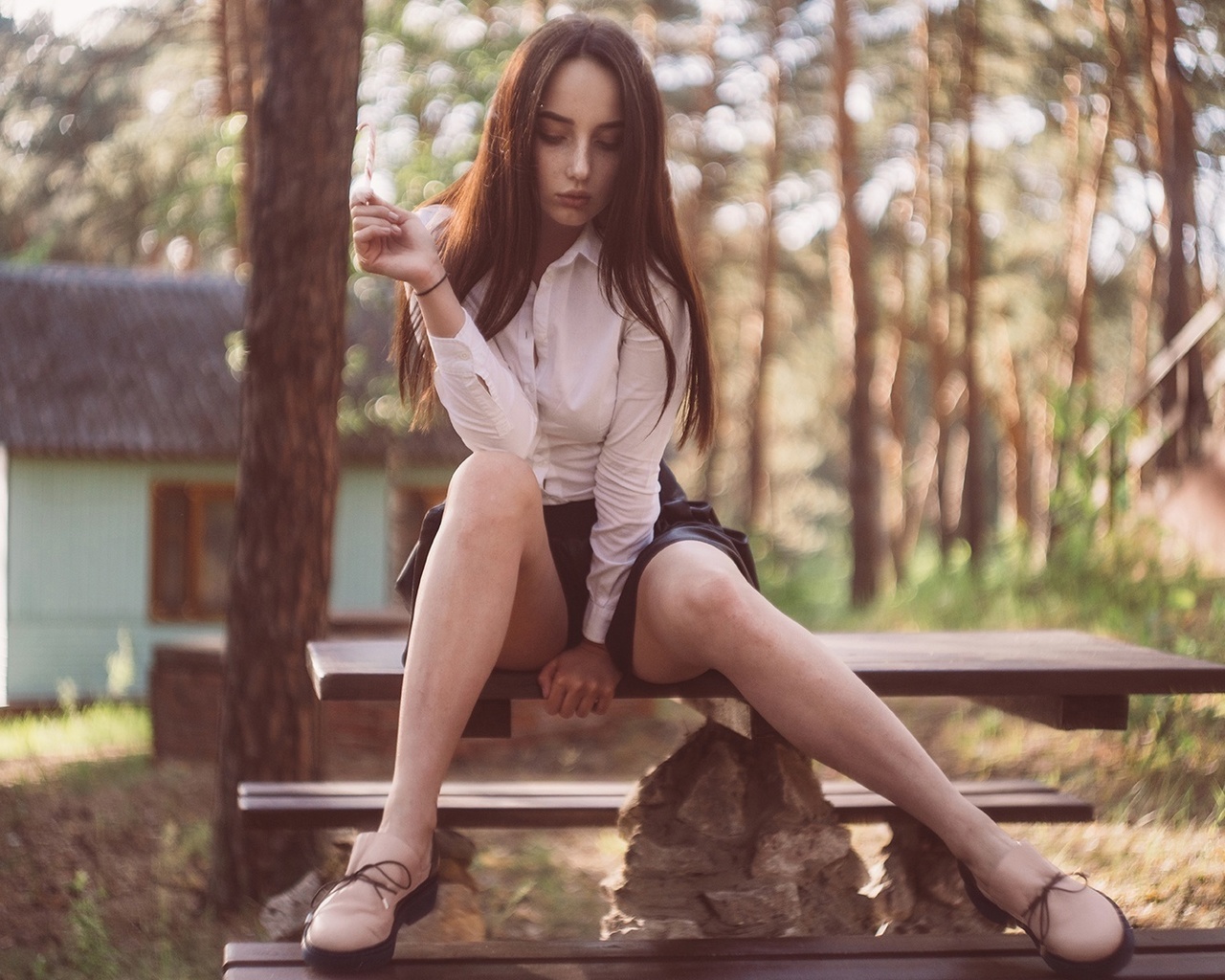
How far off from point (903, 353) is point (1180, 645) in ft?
55.7

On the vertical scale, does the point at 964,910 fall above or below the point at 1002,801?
below

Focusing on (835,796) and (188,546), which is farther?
(188,546)

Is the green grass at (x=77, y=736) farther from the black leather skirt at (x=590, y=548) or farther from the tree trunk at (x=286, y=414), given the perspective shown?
the black leather skirt at (x=590, y=548)

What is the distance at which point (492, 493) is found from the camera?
2369 millimetres

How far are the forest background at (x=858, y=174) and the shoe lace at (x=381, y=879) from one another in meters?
6.14

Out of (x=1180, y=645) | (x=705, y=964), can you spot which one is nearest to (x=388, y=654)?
(x=705, y=964)

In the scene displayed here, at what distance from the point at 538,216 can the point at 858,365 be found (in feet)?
37.5

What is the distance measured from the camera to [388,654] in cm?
305

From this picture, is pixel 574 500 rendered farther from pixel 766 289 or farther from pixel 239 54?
pixel 766 289

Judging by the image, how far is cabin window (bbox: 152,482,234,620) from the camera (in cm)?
1449

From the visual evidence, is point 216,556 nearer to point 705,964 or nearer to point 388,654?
point 388,654

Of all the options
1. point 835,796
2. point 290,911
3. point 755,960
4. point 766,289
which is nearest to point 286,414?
point 290,911

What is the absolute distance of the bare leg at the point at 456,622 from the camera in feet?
7.50

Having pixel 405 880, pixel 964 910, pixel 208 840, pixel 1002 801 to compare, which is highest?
pixel 405 880
